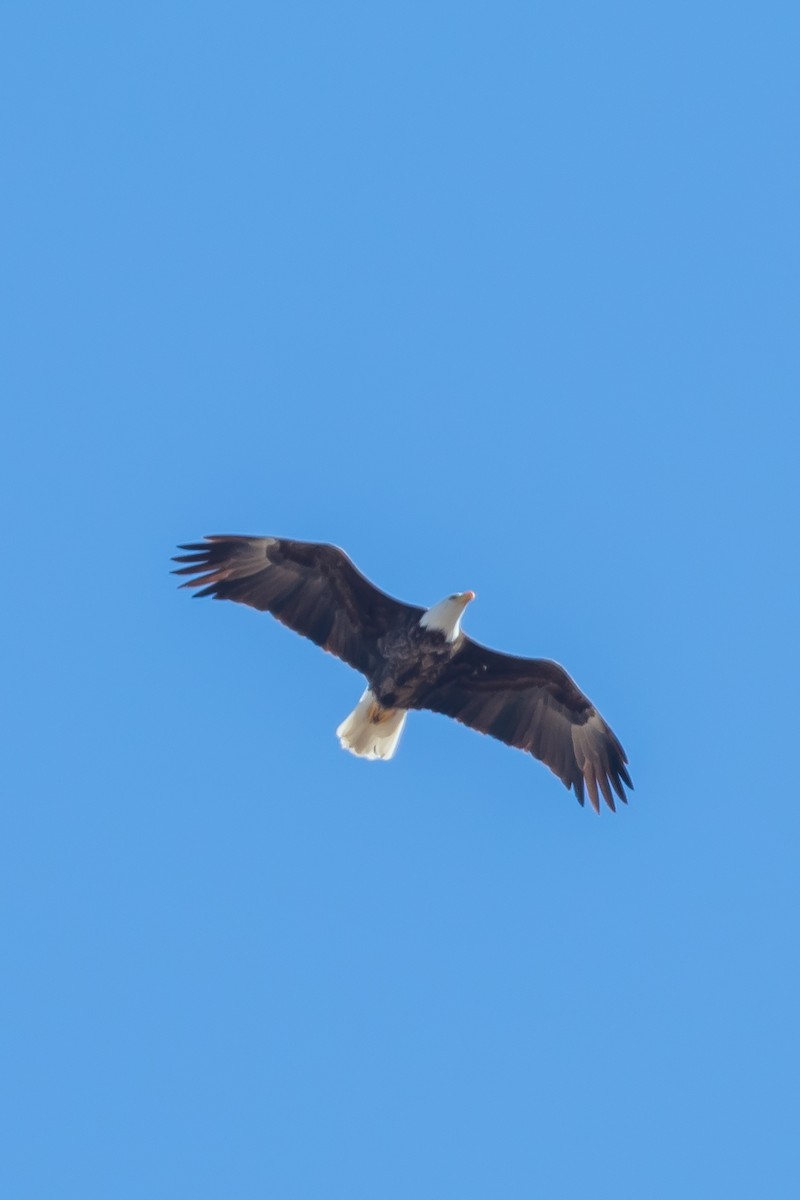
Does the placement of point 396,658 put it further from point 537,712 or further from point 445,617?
point 537,712

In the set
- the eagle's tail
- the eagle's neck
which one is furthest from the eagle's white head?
the eagle's tail

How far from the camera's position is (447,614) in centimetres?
1975

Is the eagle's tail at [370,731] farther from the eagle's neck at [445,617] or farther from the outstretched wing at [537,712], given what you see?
the eagle's neck at [445,617]

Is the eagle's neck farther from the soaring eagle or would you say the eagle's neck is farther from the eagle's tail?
the eagle's tail

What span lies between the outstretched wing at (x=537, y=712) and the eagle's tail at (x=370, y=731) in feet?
1.11

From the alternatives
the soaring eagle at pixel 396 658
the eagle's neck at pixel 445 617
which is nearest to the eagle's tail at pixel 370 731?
the soaring eagle at pixel 396 658

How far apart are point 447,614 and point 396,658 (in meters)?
0.65

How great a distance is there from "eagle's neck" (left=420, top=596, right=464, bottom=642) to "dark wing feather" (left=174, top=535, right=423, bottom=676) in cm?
22

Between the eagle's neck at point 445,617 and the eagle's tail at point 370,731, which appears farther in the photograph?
the eagle's tail at point 370,731

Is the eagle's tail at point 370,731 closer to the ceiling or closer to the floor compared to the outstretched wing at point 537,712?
closer to the floor

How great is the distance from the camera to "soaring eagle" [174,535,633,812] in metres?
20.0

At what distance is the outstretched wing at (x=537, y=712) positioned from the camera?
20.6m

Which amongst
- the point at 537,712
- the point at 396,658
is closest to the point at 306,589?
the point at 396,658

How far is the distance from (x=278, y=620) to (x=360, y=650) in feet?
2.69
